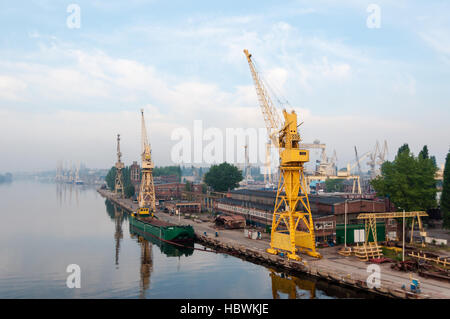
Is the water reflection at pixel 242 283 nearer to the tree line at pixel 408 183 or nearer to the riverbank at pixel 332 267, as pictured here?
the riverbank at pixel 332 267

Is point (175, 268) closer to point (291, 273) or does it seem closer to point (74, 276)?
point (74, 276)

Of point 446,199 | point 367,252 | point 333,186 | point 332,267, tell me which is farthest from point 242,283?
point 333,186

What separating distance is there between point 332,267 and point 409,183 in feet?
88.8

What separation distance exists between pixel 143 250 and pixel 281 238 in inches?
1101

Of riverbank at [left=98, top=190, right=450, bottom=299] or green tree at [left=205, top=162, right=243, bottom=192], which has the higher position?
green tree at [left=205, top=162, right=243, bottom=192]

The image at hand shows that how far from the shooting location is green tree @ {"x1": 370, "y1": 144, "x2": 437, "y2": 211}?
59253 mm

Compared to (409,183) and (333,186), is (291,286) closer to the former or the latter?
(409,183)

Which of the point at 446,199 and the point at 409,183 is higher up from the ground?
the point at 409,183

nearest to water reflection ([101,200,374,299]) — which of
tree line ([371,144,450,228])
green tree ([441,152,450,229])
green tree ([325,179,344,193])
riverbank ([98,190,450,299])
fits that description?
riverbank ([98,190,450,299])

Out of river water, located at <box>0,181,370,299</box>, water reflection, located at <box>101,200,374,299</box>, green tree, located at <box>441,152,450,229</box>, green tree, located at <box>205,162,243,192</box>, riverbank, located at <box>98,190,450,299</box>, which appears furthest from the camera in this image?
green tree, located at <box>205,162,243,192</box>

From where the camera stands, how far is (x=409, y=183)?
61406 mm

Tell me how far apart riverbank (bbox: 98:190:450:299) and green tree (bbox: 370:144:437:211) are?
49.7 ft

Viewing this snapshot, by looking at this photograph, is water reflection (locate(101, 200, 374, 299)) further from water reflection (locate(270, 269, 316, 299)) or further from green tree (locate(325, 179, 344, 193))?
green tree (locate(325, 179, 344, 193))

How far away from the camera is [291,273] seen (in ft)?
155
